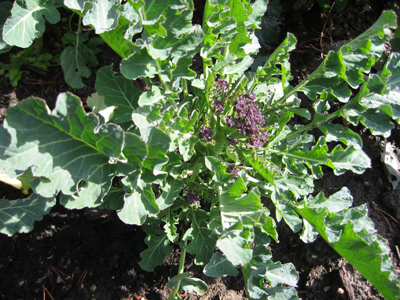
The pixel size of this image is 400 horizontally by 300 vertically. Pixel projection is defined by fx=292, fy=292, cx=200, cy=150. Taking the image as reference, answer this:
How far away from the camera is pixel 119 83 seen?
195 centimetres

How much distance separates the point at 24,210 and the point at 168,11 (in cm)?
142

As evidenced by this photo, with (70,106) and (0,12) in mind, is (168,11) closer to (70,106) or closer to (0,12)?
(70,106)

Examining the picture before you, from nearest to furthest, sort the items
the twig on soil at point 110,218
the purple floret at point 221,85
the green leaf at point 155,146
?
the green leaf at point 155,146
the purple floret at point 221,85
the twig on soil at point 110,218

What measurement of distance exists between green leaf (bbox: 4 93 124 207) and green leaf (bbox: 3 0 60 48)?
102 centimetres

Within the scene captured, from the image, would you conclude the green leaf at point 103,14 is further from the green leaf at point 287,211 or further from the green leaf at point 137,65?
the green leaf at point 287,211

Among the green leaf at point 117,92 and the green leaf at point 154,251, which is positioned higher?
the green leaf at point 117,92

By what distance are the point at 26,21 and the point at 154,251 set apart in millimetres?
1832

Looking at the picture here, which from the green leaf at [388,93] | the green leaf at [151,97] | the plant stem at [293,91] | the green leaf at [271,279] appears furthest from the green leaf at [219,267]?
the green leaf at [388,93]

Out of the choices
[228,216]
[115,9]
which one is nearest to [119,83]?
[115,9]

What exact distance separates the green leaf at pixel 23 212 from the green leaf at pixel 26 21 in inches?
41.6

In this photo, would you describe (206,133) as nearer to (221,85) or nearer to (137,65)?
(221,85)

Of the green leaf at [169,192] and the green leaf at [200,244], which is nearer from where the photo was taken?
the green leaf at [169,192]

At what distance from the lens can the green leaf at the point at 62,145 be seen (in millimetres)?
1267

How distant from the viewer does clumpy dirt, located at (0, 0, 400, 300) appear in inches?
87.5
